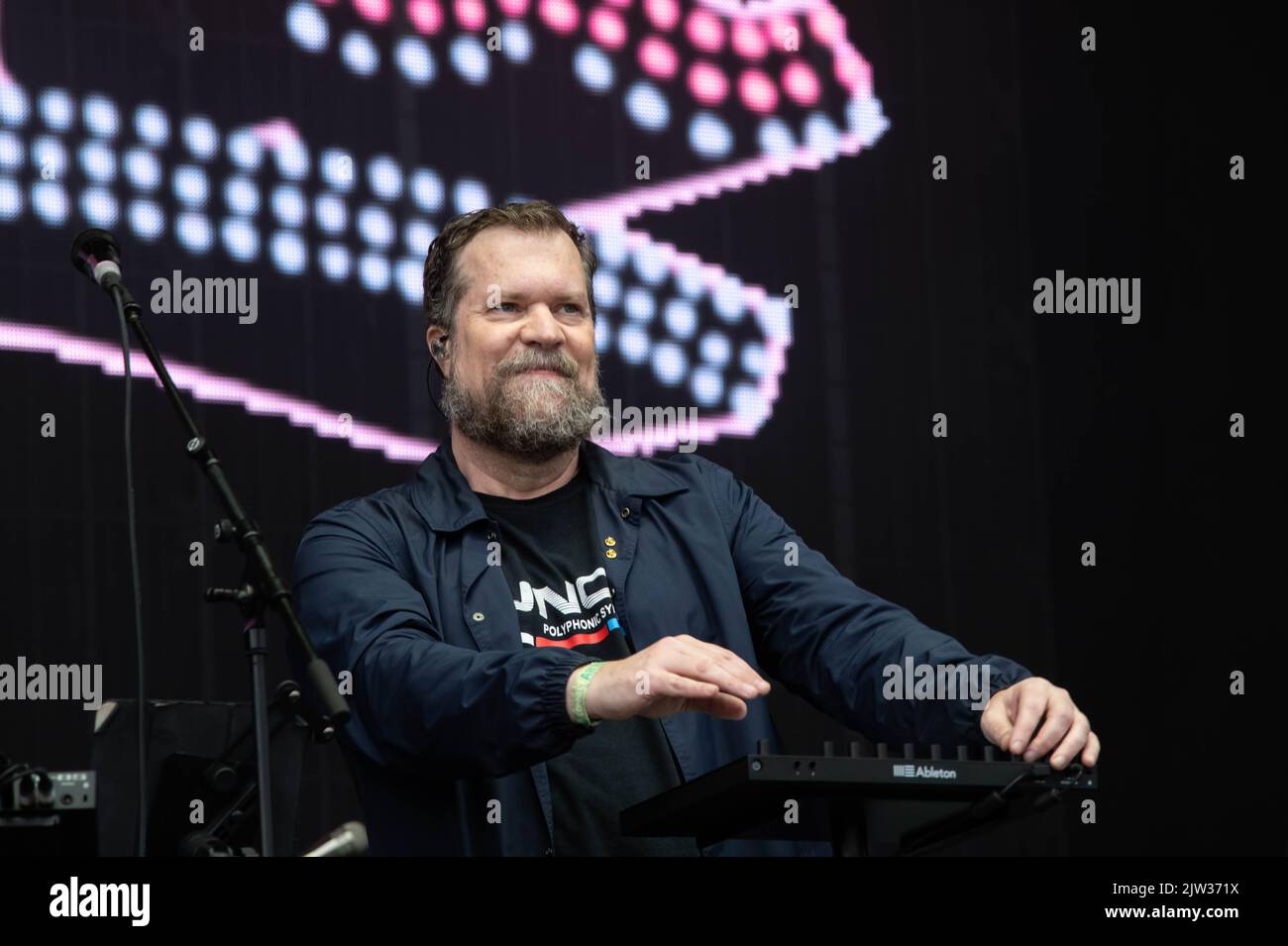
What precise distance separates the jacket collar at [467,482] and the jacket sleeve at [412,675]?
0.13 meters

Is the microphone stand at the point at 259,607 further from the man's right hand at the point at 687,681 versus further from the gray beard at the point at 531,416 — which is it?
the gray beard at the point at 531,416

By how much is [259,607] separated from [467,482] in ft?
2.80

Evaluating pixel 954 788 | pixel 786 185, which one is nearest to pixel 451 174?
pixel 786 185

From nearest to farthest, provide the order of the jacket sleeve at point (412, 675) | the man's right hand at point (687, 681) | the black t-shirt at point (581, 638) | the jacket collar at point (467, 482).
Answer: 1. the man's right hand at point (687, 681)
2. the jacket sleeve at point (412, 675)
3. the black t-shirt at point (581, 638)
4. the jacket collar at point (467, 482)

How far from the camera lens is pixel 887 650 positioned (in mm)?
3092

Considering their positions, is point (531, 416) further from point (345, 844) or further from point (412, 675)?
point (345, 844)

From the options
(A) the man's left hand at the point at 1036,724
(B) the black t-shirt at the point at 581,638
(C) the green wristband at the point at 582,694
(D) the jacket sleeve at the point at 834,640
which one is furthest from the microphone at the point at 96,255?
(A) the man's left hand at the point at 1036,724

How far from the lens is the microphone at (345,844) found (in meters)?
2.31

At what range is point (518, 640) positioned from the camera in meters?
3.12

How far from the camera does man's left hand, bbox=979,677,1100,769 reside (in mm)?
2535

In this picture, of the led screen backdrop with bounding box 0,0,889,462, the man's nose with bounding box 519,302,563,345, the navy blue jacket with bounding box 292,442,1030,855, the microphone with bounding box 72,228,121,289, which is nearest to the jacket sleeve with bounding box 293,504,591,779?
the navy blue jacket with bounding box 292,442,1030,855

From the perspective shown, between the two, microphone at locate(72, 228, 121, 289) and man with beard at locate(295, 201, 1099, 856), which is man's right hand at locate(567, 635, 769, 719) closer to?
man with beard at locate(295, 201, 1099, 856)

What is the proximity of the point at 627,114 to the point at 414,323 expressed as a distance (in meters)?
0.77

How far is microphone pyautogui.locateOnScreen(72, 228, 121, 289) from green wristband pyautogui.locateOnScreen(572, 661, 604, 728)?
994 mm
